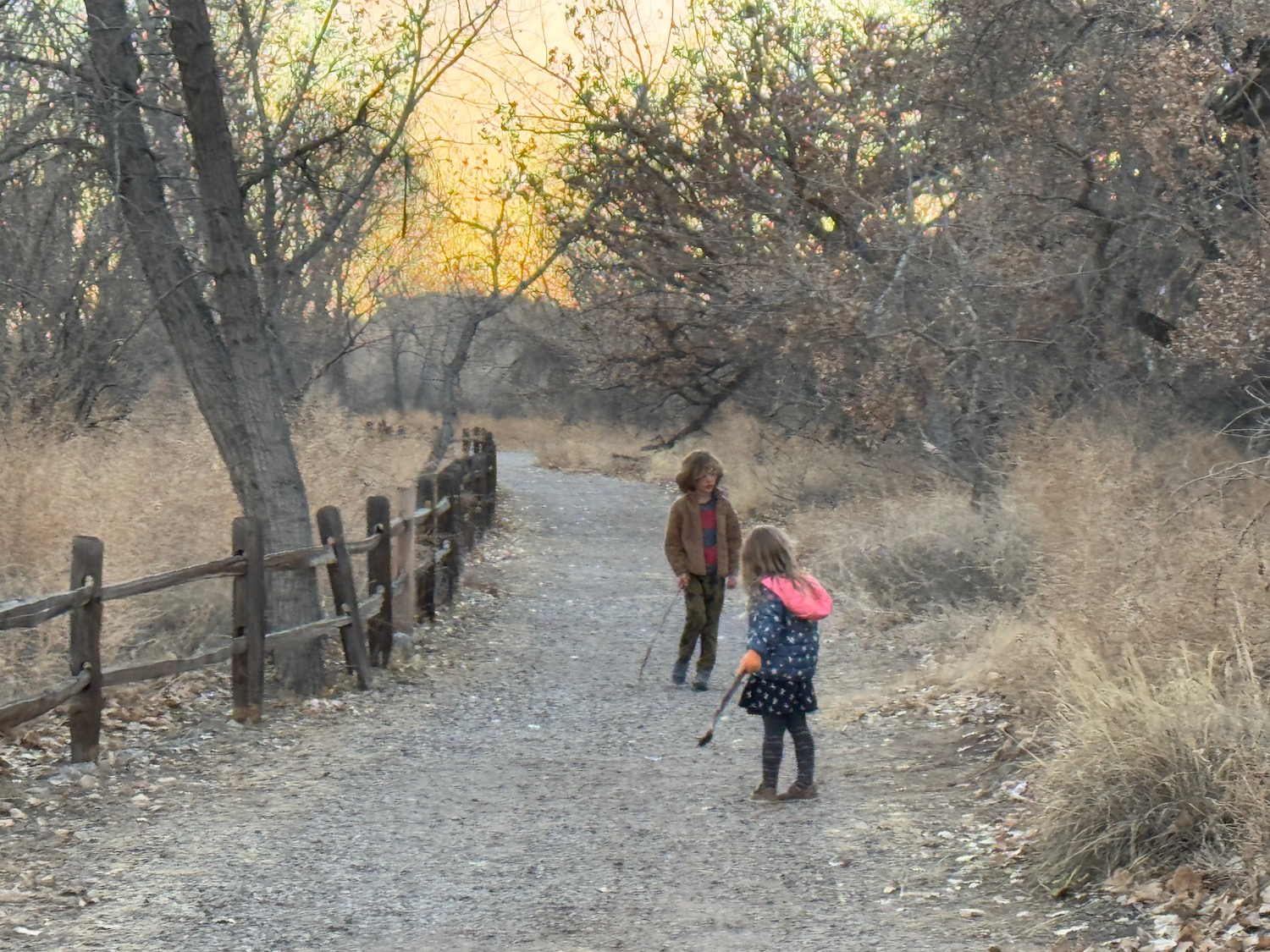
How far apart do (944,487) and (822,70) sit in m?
5.88

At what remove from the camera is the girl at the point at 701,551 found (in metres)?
10.4

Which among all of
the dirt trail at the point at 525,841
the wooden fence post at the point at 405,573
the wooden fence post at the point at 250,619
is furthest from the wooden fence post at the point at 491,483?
the wooden fence post at the point at 250,619

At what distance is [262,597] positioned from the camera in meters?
8.84

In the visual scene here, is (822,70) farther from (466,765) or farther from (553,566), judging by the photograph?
(466,765)

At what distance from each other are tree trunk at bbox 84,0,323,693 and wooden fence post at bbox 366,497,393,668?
0.98 metres

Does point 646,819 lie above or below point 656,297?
below

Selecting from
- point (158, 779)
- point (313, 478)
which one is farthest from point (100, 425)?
point (158, 779)

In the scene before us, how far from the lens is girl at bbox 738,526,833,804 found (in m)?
7.04

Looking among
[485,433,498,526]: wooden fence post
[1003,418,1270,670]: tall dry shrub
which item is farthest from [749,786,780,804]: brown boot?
[485,433,498,526]: wooden fence post

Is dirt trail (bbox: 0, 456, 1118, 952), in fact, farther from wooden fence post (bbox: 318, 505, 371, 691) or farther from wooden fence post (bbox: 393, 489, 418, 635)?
wooden fence post (bbox: 393, 489, 418, 635)

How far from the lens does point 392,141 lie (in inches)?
419

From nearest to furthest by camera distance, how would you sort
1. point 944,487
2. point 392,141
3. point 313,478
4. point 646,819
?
point 646,819 → point 392,141 → point 313,478 → point 944,487

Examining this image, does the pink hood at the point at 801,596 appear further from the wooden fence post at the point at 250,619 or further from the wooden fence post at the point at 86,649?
the wooden fence post at the point at 86,649

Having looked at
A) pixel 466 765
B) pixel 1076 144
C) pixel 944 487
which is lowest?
pixel 466 765
